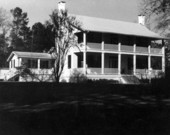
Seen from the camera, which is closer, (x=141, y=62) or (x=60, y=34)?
(x=60, y=34)

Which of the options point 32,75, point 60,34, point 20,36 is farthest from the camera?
point 20,36

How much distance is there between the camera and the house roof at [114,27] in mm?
31095

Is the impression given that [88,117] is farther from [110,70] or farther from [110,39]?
[110,39]

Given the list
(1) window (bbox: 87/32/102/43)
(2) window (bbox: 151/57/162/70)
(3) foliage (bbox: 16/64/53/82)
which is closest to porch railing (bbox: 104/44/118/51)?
(1) window (bbox: 87/32/102/43)

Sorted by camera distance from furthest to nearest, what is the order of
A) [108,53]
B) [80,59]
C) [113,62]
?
[113,62] → [108,53] → [80,59]

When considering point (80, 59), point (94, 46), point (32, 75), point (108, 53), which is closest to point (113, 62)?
point (108, 53)

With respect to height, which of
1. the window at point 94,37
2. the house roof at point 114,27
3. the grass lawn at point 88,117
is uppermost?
the house roof at point 114,27

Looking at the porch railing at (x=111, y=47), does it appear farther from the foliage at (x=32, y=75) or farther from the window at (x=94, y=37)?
the foliage at (x=32, y=75)

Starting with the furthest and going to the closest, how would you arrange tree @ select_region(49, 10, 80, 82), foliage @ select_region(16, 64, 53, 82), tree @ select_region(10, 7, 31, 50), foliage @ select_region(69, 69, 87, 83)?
tree @ select_region(10, 7, 31, 50)
foliage @ select_region(69, 69, 87, 83)
tree @ select_region(49, 10, 80, 82)
foliage @ select_region(16, 64, 53, 82)

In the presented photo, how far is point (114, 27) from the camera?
3369 centimetres

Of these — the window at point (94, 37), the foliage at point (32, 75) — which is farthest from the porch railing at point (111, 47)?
the foliage at point (32, 75)

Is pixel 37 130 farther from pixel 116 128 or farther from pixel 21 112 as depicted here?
pixel 116 128

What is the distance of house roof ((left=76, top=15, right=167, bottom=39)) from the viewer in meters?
31.1

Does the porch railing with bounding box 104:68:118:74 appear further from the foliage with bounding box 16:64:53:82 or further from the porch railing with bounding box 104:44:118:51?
the foliage with bounding box 16:64:53:82
